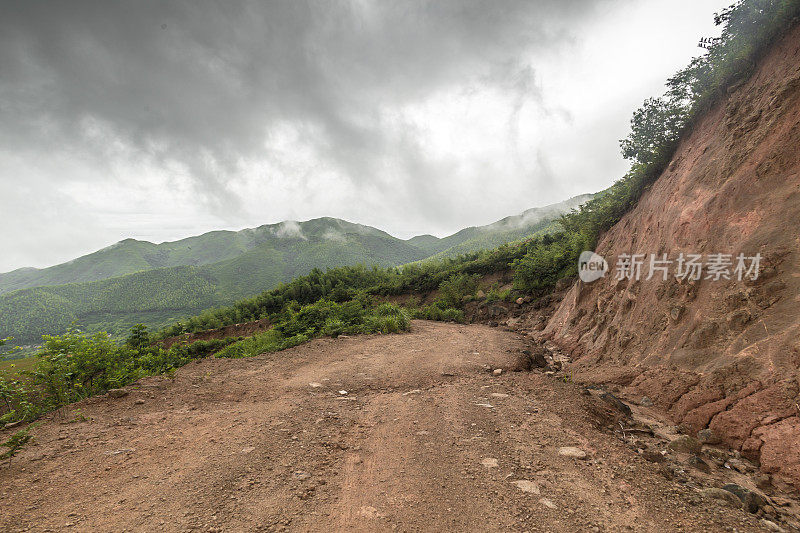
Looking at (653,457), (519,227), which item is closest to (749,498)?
(653,457)

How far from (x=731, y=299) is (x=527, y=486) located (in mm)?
4307

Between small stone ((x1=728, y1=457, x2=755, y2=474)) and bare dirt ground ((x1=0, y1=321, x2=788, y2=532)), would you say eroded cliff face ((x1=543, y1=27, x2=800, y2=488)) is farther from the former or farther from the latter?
bare dirt ground ((x1=0, y1=321, x2=788, y2=532))

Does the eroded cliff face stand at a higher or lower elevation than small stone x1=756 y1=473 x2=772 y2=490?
higher

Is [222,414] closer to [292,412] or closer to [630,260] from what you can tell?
[292,412]

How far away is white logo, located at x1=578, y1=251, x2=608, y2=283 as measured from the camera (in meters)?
9.66

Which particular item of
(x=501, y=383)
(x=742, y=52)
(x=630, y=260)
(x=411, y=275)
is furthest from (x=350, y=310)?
(x=411, y=275)

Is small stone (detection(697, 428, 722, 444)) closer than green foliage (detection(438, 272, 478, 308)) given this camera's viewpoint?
Yes

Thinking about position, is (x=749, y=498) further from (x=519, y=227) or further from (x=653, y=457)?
(x=519, y=227)

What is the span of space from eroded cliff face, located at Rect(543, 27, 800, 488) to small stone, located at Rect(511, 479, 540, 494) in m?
2.31

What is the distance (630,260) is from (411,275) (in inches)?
833

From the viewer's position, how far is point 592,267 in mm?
10375

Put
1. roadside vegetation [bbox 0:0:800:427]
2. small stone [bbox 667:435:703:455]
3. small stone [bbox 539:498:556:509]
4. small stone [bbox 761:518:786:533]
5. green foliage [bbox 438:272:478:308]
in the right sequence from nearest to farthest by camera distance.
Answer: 1. small stone [bbox 761:518:786:533]
2. small stone [bbox 539:498:556:509]
3. small stone [bbox 667:435:703:455]
4. roadside vegetation [bbox 0:0:800:427]
5. green foliage [bbox 438:272:478:308]

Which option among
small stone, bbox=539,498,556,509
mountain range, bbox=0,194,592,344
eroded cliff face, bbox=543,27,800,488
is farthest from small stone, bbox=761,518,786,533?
mountain range, bbox=0,194,592,344

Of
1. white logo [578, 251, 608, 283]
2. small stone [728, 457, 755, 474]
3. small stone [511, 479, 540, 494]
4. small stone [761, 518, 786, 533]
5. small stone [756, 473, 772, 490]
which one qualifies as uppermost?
white logo [578, 251, 608, 283]
